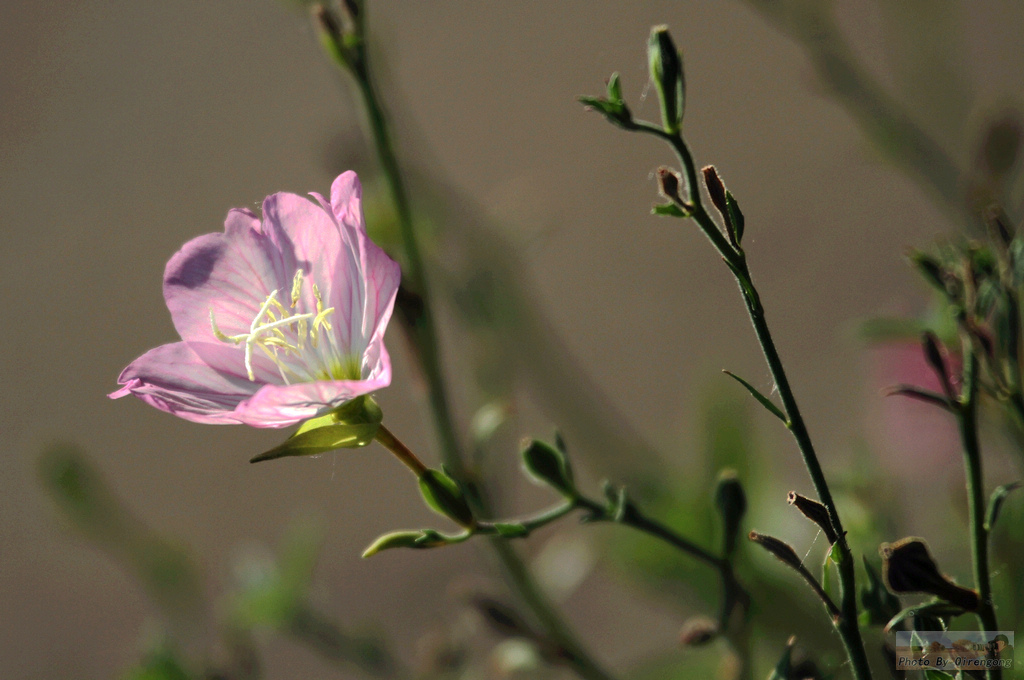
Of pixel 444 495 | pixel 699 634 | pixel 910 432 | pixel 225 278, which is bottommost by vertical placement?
pixel 910 432

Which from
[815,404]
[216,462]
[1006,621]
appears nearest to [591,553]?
[1006,621]

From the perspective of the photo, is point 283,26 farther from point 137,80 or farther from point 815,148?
point 815,148

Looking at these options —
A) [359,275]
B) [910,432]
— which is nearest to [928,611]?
[359,275]

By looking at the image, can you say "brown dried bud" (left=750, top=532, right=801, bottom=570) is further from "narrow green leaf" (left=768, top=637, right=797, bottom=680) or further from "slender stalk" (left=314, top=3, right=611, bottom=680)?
"slender stalk" (left=314, top=3, right=611, bottom=680)

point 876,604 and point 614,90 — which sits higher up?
point 614,90

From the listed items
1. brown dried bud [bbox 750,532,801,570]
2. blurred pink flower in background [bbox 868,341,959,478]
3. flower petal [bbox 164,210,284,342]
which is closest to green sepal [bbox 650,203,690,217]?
brown dried bud [bbox 750,532,801,570]

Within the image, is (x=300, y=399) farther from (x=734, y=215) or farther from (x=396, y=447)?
(x=734, y=215)

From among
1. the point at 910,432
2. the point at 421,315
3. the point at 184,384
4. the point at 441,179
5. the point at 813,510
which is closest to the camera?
the point at 813,510

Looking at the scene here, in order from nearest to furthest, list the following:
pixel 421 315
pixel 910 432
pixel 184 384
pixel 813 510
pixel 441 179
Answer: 1. pixel 813 510
2. pixel 184 384
3. pixel 421 315
4. pixel 910 432
5. pixel 441 179
